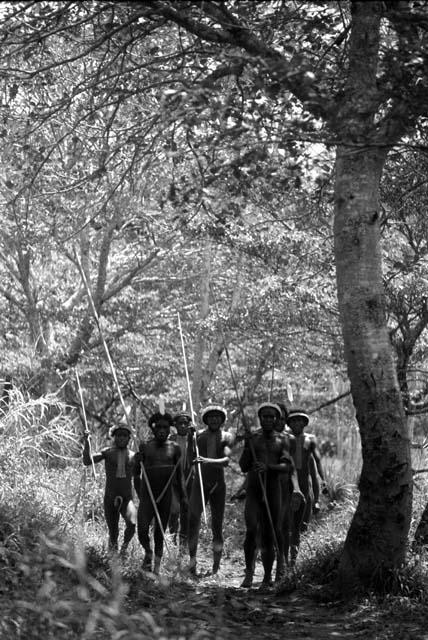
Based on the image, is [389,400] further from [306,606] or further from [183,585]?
[183,585]

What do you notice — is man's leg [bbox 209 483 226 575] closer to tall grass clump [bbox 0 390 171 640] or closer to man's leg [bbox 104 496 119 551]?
man's leg [bbox 104 496 119 551]

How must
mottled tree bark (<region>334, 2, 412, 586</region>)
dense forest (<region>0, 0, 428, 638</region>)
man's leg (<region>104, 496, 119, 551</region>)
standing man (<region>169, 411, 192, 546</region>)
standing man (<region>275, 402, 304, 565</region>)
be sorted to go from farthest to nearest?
standing man (<region>169, 411, 192, 546</region>) < man's leg (<region>104, 496, 119, 551</region>) < standing man (<region>275, 402, 304, 565</region>) < mottled tree bark (<region>334, 2, 412, 586</region>) < dense forest (<region>0, 0, 428, 638</region>)

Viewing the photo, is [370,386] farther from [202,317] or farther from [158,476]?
[202,317]

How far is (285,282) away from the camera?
51.7 feet

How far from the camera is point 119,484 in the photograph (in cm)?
1194

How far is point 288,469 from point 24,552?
11.4ft

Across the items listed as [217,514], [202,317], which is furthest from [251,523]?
[202,317]

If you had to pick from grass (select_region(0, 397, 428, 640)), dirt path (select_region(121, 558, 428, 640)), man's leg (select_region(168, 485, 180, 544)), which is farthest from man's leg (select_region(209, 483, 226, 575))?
dirt path (select_region(121, 558, 428, 640))

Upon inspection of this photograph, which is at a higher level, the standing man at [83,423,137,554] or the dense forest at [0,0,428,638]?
the dense forest at [0,0,428,638]

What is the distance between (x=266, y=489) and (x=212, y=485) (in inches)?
37.6

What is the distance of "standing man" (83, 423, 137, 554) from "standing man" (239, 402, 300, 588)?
4.92ft

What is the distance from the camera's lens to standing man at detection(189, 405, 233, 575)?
11719 mm

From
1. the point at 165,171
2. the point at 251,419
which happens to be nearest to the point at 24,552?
the point at 165,171

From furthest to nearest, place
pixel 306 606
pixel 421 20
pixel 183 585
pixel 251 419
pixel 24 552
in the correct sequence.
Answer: pixel 251 419 → pixel 183 585 → pixel 306 606 → pixel 24 552 → pixel 421 20
